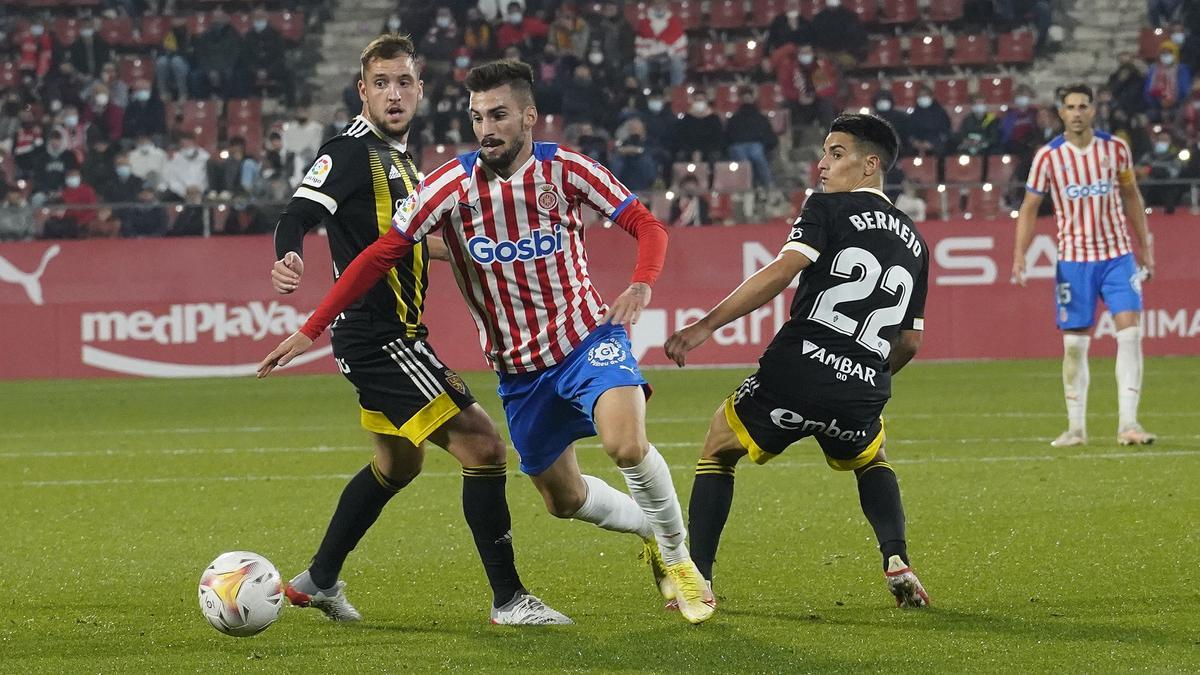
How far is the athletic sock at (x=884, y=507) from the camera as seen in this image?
5.52 m

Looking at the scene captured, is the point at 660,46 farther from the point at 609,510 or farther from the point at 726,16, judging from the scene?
the point at 609,510

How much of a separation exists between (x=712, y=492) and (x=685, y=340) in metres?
0.80

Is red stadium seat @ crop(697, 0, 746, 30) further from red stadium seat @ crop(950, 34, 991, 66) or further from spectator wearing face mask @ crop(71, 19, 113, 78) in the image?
spectator wearing face mask @ crop(71, 19, 113, 78)

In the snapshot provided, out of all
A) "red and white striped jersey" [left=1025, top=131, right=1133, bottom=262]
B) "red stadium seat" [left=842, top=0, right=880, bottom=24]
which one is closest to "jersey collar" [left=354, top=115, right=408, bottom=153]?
"red and white striped jersey" [left=1025, top=131, right=1133, bottom=262]

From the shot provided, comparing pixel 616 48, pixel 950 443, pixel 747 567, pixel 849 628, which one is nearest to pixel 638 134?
pixel 616 48

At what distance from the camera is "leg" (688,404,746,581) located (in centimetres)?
561

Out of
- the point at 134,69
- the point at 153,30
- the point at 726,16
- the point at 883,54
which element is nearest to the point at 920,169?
the point at 883,54

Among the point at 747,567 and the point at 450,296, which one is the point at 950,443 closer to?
the point at 747,567

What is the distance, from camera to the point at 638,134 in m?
19.9

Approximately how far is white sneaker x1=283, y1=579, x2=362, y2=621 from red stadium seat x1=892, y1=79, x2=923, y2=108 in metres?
17.1

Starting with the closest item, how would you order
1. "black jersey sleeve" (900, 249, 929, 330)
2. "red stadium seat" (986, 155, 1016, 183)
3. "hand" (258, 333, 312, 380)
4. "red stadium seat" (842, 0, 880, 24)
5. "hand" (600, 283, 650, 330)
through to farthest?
"hand" (258, 333, 312, 380), "hand" (600, 283, 650, 330), "black jersey sleeve" (900, 249, 929, 330), "red stadium seat" (986, 155, 1016, 183), "red stadium seat" (842, 0, 880, 24)

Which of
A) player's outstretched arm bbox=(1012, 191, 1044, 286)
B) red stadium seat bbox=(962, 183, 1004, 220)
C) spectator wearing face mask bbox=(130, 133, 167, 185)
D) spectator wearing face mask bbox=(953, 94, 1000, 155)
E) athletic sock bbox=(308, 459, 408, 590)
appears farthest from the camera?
spectator wearing face mask bbox=(130, 133, 167, 185)

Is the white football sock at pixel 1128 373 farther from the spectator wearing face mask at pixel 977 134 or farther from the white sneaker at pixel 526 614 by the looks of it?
the spectator wearing face mask at pixel 977 134

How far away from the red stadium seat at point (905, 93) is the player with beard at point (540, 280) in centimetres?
1681
